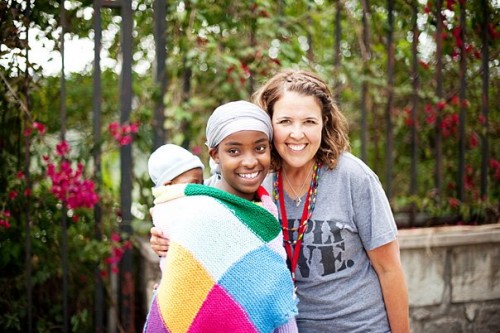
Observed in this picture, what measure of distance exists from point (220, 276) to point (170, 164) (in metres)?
0.65

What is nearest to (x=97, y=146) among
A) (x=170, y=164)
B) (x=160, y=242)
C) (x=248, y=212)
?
(x=170, y=164)

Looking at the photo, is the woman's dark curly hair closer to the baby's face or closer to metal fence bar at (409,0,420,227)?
the baby's face

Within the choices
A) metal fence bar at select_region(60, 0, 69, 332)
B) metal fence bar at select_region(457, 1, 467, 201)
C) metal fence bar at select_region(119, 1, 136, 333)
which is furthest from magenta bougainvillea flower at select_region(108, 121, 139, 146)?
metal fence bar at select_region(457, 1, 467, 201)

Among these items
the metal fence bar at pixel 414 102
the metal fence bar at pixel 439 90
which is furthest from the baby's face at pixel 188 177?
the metal fence bar at pixel 439 90

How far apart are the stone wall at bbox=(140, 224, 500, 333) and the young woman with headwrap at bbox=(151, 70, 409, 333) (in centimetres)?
137

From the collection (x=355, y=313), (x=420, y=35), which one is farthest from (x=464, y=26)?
(x=355, y=313)

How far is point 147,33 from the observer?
3.56 m

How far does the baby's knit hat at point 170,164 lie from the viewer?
2.27m

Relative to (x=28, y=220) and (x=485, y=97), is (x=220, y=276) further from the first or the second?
(x=485, y=97)

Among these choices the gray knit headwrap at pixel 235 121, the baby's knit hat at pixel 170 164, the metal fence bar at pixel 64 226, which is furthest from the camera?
the metal fence bar at pixel 64 226

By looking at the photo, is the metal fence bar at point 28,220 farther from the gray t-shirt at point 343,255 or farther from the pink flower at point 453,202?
the pink flower at point 453,202

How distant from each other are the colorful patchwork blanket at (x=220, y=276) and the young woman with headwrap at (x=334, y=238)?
0.27 m

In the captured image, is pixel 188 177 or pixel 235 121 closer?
pixel 235 121

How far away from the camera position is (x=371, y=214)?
2.04 meters
